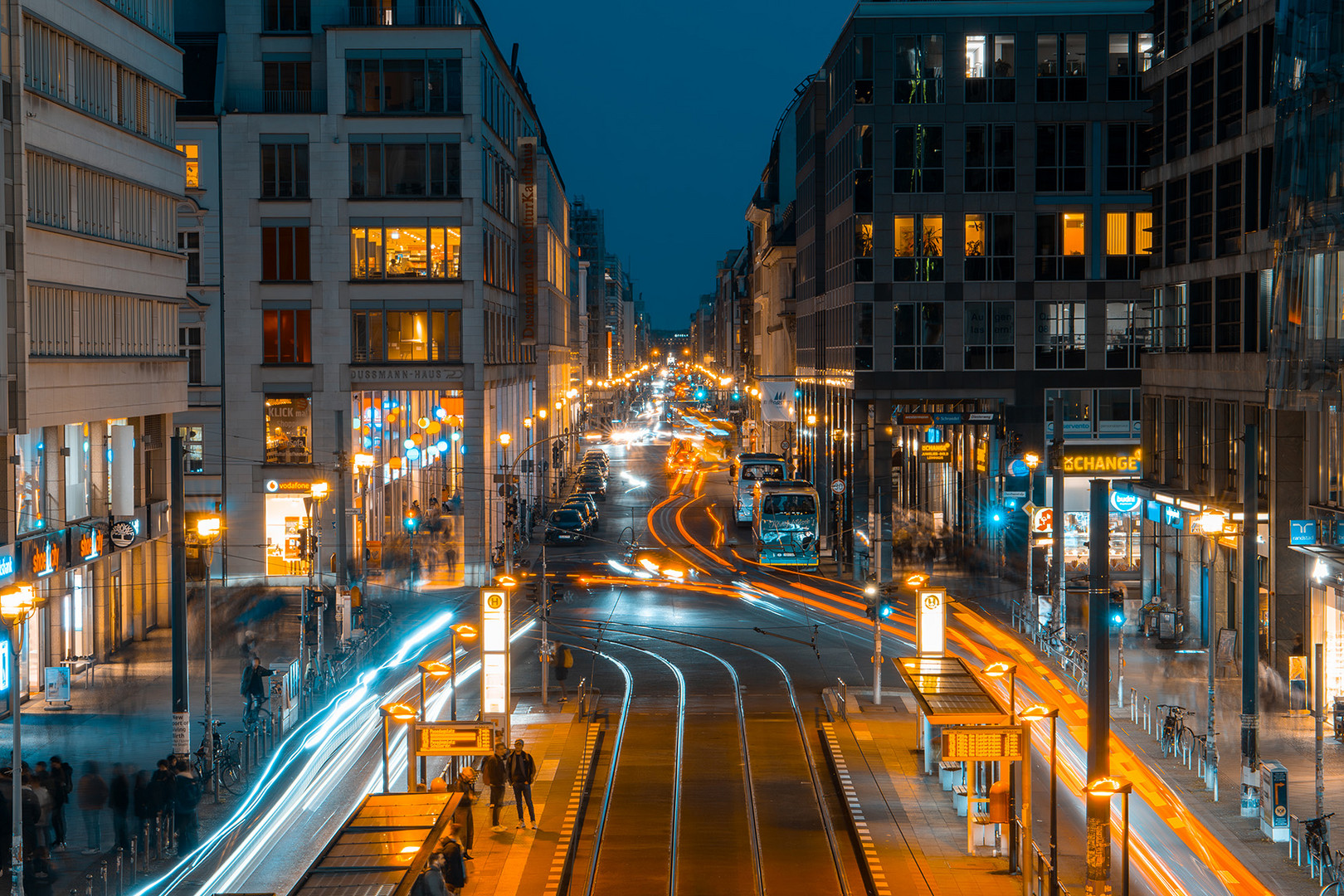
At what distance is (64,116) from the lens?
38.1m

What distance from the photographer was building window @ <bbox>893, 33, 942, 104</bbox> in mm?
62531

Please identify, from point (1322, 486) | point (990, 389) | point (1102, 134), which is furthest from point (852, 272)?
point (1322, 486)

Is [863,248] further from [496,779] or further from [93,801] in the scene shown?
[93,801]

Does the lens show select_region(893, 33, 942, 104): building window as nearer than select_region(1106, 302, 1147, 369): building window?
Yes

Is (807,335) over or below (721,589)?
over

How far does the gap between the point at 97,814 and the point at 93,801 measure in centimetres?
48

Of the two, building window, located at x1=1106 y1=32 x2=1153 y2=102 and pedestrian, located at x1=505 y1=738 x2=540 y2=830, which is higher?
building window, located at x1=1106 y1=32 x2=1153 y2=102

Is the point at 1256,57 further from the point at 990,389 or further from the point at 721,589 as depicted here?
the point at 721,589

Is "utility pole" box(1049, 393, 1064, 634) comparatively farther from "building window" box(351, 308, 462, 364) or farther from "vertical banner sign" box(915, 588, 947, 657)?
"building window" box(351, 308, 462, 364)

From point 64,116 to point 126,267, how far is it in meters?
5.63

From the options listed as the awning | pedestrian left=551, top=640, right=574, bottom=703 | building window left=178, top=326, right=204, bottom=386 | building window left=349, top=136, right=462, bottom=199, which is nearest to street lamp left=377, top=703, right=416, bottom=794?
the awning

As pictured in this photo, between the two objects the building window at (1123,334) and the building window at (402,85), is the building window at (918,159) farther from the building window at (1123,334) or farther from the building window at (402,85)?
the building window at (402,85)

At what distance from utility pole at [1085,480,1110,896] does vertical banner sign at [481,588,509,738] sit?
1314cm

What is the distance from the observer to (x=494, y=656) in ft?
107
